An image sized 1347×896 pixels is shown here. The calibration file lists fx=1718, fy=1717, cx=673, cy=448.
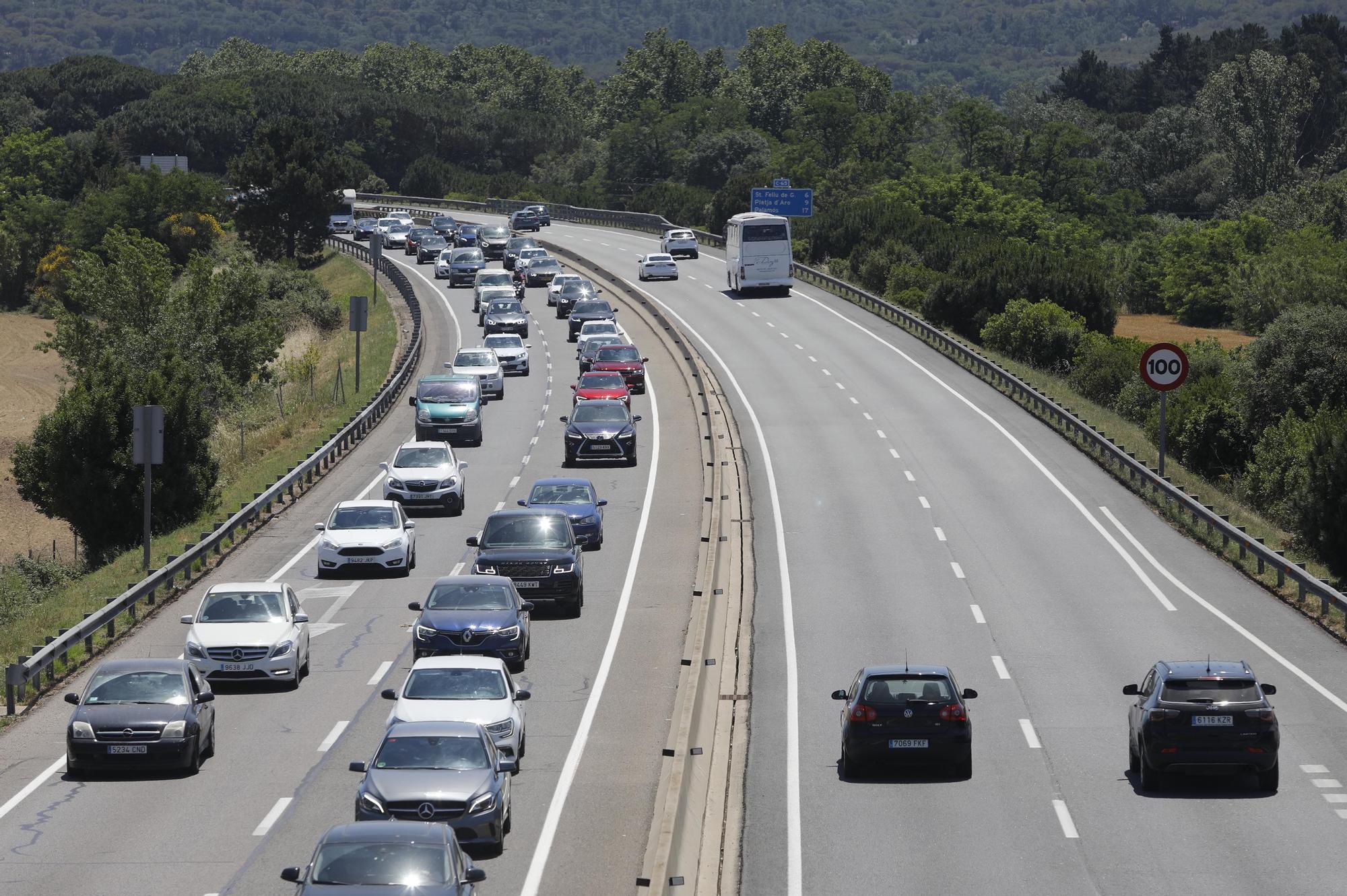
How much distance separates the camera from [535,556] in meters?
29.7

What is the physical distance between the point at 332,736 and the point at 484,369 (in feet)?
112

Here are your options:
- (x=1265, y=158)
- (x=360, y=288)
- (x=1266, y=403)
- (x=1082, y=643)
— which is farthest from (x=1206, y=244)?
(x=1082, y=643)

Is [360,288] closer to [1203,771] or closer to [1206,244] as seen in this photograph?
[1206,244]

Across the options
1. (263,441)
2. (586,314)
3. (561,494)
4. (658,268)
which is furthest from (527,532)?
(658,268)

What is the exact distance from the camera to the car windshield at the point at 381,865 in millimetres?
13797

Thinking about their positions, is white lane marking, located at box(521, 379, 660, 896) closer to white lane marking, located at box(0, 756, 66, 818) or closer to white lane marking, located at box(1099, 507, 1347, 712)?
white lane marking, located at box(0, 756, 66, 818)

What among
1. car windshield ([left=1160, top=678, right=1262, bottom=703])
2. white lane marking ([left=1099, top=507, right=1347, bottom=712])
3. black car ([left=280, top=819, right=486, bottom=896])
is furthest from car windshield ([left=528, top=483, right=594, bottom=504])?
black car ([left=280, top=819, right=486, bottom=896])

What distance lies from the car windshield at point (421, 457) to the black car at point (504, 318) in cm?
2872

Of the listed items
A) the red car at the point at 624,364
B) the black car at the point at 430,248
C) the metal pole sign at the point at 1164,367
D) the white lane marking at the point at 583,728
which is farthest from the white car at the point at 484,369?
the black car at the point at 430,248

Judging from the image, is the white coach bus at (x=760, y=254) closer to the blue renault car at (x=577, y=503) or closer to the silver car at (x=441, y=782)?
the blue renault car at (x=577, y=503)

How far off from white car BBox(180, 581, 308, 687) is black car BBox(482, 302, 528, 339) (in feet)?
140

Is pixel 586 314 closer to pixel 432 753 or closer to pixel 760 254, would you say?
pixel 760 254

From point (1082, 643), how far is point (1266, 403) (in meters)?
26.7

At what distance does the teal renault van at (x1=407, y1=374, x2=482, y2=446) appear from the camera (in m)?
47.9
